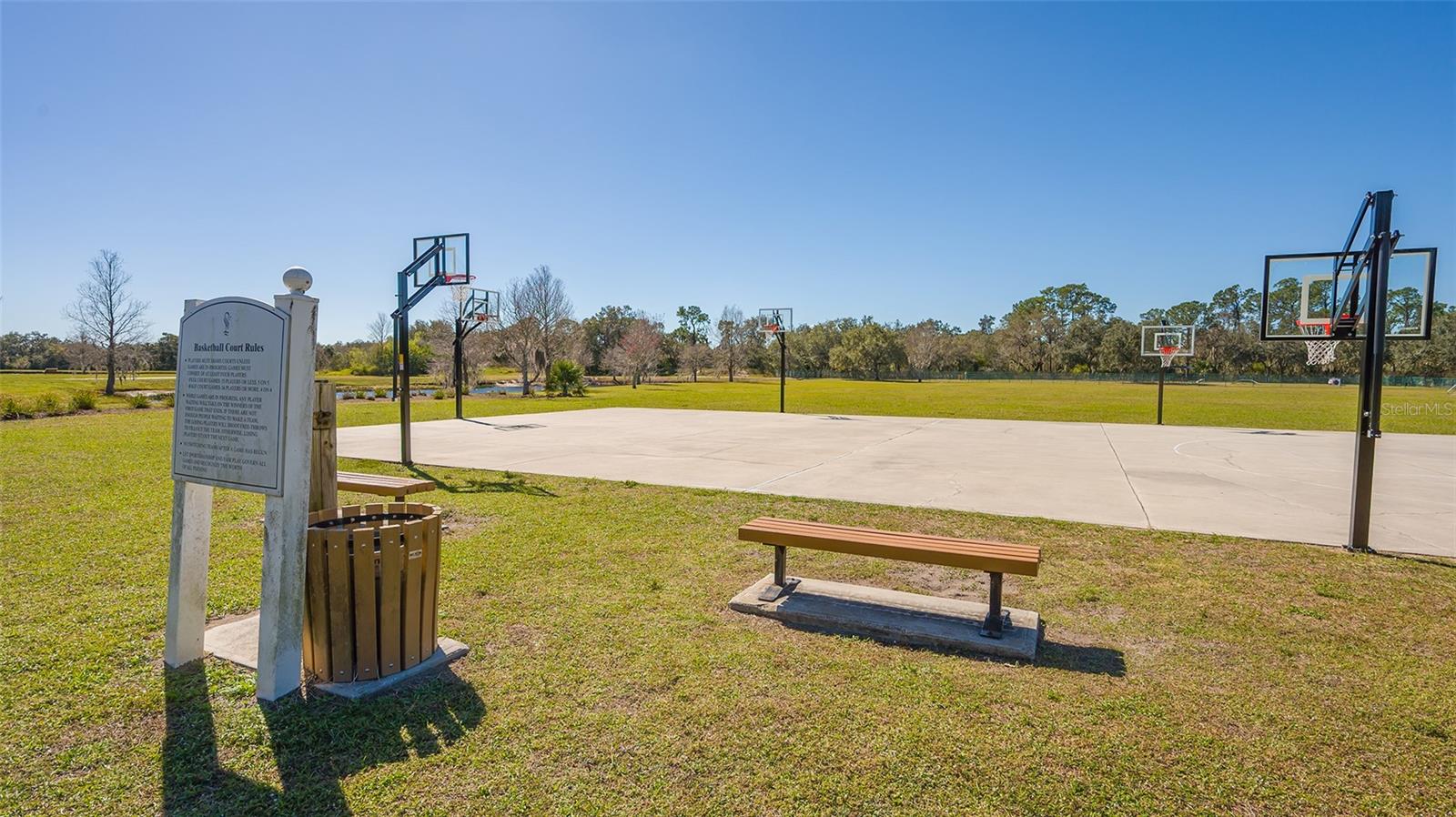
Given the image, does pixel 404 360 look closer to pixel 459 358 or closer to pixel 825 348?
pixel 459 358

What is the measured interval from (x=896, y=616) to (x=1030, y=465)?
26.1ft

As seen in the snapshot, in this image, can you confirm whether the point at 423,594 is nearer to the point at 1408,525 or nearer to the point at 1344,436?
the point at 1408,525

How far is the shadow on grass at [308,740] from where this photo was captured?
261 centimetres

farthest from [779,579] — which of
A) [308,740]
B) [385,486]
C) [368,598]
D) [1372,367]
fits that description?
[1372,367]

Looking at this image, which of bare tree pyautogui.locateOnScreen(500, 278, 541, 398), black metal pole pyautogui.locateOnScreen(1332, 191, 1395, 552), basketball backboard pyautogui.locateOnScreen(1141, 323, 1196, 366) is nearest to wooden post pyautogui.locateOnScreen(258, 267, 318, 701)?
black metal pole pyautogui.locateOnScreen(1332, 191, 1395, 552)

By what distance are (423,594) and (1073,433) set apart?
16435mm

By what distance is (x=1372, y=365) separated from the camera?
634cm

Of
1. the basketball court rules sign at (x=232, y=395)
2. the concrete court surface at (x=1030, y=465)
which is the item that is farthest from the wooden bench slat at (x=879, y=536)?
the concrete court surface at (x=1030, y=465)

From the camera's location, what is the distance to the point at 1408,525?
7281 mm

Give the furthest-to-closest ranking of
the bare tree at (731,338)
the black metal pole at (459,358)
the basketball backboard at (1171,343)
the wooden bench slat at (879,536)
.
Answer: the bare tree at (731,338) < the basketball backboard at (1171,343) < the black metal pole at (459,358) < the wooden bench slat at (879,536)

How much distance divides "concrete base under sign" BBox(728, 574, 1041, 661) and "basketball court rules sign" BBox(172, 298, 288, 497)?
2867mm

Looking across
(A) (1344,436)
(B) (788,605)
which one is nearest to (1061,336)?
(A) (1344,436)

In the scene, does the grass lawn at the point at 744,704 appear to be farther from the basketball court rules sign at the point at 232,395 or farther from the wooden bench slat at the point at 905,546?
the basketball court rules sign at the point at 232,395

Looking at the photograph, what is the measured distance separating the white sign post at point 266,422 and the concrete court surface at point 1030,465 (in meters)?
6.09
